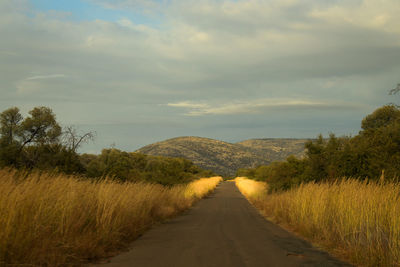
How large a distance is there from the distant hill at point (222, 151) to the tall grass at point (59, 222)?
11764 centimetres

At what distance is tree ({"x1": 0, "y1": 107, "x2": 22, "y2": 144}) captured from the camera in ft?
142

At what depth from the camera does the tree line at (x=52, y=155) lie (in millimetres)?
28172

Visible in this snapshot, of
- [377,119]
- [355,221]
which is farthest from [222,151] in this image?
[355,221]

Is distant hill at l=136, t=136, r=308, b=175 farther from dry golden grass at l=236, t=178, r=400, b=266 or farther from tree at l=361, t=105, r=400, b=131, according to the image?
dry golden grass at l=236, t=178, r=400, b=266

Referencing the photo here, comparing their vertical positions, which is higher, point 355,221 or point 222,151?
point 355,221

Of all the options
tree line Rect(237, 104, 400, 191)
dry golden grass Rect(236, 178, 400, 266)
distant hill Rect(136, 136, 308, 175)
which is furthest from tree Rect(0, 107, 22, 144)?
distant hill Rect(136, 136, 308, 175)

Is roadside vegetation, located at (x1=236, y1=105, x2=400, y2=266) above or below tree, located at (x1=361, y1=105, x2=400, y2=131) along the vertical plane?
below

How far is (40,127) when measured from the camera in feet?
150

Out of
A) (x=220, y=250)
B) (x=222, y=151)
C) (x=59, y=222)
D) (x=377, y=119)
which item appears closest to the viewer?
(x=59, y=222)

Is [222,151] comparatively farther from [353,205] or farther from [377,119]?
[353,205]

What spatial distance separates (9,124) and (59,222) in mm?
42231

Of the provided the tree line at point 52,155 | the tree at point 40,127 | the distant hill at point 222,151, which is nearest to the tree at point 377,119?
the tree line at point 52,155

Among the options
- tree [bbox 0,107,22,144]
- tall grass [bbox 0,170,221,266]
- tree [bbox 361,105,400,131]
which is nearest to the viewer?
tall grass [bbox 0,170,221,266]

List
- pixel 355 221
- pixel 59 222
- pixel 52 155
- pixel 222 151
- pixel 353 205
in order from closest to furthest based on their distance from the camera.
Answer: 1. pixel 59 222
2. pixel 355 221
3. pixel 353 205
4. pixel 52 155
5. pixel 222 151
